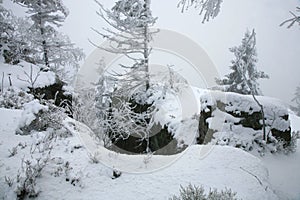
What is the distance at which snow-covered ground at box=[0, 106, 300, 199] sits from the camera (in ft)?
10.3

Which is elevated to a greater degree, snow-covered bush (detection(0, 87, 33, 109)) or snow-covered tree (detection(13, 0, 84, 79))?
snow-covered tree (detection(13, 0, 84, 79))

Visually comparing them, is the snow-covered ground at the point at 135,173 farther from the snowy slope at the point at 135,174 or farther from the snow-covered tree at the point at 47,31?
the snow-covered tree at the point at 47,31

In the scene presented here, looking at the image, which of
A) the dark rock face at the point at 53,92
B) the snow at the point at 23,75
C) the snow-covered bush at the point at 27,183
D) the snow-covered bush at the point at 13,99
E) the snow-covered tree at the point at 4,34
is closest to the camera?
the snow-covered bush at the point at 27,183

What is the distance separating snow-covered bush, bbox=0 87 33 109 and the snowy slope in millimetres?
3983

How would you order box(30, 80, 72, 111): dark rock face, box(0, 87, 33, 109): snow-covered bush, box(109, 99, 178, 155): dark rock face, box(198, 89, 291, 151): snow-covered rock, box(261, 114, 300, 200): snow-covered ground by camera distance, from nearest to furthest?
box(261, 114, 300, 200): snow-covered ground
box(198, 89, 291, 151): snow-covered rock
box(0, 87, 33, 109): snow-covered bush
box(109, 99, 178, 155): dark rock face
box(30, 80, 72, 111): dark rock face

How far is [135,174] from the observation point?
11.8 ft

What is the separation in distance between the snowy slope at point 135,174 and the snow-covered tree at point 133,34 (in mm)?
7188

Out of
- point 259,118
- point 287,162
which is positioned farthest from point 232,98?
point 287,162

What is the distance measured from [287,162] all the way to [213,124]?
2.59 meters

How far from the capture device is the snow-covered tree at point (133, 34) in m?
10.5

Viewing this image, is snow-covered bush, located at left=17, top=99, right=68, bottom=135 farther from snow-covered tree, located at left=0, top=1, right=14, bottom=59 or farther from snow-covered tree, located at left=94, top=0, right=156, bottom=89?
snow-covered tree, located at left=0, top=1, right=14, bottom=59

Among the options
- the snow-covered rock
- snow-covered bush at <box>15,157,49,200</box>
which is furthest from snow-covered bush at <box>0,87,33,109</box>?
the snow-covered rock

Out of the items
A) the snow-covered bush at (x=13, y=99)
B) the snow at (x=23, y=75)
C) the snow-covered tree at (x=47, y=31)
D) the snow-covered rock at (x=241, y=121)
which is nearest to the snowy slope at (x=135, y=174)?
the snow-covered rock at (x=241, y=121)

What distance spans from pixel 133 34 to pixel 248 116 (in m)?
6.73
